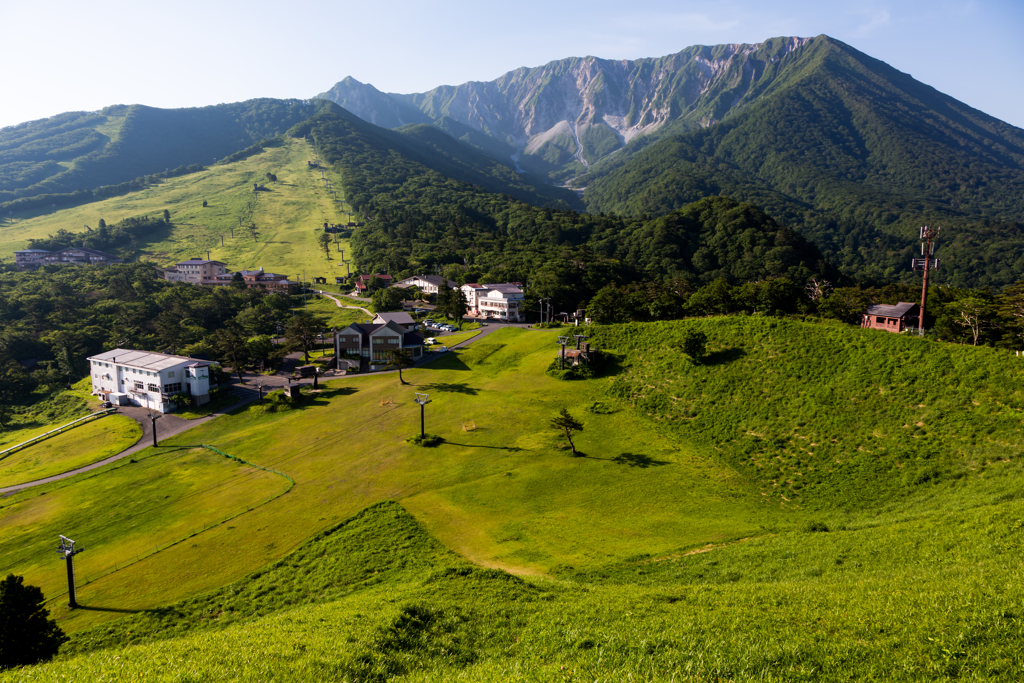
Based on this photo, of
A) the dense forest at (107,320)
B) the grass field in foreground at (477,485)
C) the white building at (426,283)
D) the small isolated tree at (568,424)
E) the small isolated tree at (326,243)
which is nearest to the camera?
the grass field in foreground at (477,485)

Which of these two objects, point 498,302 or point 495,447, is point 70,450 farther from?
point 498,302

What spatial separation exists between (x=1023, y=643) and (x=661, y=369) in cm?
4361

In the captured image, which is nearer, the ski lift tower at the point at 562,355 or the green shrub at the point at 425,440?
the green shrub at the point at 425,440

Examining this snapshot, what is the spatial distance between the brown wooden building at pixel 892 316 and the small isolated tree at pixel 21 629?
88.3 metres

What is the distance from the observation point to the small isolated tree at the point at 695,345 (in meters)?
51.0

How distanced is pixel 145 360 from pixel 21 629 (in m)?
62.8

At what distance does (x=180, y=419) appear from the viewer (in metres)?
61.0

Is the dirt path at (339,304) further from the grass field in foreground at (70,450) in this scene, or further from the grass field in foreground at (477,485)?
the grass field in foreground at (70,450)

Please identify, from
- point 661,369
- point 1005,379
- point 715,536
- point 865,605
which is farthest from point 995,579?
point 661,369

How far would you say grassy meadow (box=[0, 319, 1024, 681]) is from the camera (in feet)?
41.2

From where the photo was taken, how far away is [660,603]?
16469mm

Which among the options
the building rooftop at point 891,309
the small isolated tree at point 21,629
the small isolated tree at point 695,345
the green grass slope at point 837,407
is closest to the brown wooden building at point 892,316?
the building rooftop at point 891,309

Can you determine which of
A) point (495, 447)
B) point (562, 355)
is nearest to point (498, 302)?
point (562, 355)

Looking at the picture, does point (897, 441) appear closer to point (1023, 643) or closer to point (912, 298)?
point (1023, 643)
